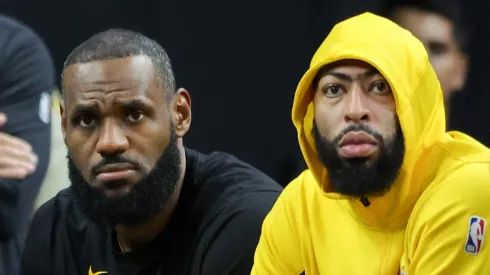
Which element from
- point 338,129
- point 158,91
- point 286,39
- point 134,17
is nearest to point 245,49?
point 286,39

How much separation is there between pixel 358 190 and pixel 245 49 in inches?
54.0

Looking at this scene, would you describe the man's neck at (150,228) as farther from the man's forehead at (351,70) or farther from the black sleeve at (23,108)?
the man's forehead at (351,70)

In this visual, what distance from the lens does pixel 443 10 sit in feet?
8.18

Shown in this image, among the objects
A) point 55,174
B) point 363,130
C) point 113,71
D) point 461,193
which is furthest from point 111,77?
point 55,174

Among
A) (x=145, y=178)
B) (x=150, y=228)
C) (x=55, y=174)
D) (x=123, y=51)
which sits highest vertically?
(x=123, y=51)

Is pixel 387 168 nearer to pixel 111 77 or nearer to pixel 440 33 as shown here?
pixel 111 77

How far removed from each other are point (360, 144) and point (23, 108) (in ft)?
2.91

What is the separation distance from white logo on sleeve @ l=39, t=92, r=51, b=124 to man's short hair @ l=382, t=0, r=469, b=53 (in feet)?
2.62

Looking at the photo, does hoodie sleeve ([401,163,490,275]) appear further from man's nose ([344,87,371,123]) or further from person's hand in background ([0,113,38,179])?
person's hand in background ([0,113,38,179])

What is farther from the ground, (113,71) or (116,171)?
(113,71)

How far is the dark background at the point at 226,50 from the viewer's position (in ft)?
9.48

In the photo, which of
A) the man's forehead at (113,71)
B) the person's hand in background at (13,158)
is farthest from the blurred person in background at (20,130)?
the man's forehead at (113,71)

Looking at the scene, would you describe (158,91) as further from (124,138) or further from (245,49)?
(245,49)

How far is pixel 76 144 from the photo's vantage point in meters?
1.92
